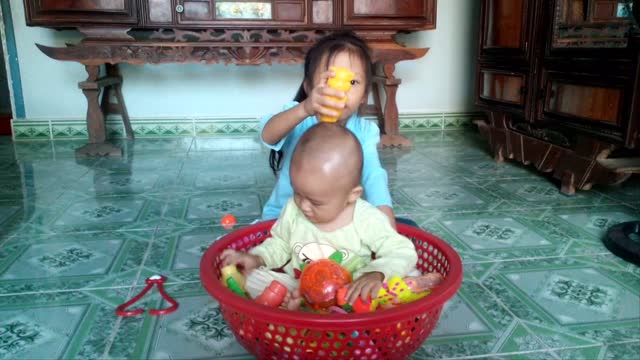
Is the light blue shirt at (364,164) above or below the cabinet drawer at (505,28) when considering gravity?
below

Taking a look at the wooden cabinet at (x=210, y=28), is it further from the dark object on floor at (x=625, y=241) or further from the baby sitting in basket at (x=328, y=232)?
the baby sitting in basket at (x=328, y=232)

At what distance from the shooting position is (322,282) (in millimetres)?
656

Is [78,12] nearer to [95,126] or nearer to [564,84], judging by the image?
[95,126]

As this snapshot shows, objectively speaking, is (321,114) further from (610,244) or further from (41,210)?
(41,210)

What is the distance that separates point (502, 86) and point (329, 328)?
1.66m

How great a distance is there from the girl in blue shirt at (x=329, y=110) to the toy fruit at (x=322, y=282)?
0.19m

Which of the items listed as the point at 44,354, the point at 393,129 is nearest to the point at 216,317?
the point at 44,354

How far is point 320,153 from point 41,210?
1.15 metres

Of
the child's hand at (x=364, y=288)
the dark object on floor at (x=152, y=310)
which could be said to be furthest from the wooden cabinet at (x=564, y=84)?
the dark object on floor at (x=152, y=310)

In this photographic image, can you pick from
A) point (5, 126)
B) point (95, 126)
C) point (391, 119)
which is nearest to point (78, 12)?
point (95, 126)

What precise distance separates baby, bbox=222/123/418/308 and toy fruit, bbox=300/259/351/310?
2 cm

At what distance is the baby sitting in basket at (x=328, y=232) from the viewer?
664 mm

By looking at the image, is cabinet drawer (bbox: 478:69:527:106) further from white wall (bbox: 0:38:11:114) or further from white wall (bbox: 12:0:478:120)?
white wall (bbox: 0:38:11:114)

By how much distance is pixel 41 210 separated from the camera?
4.88 ft
